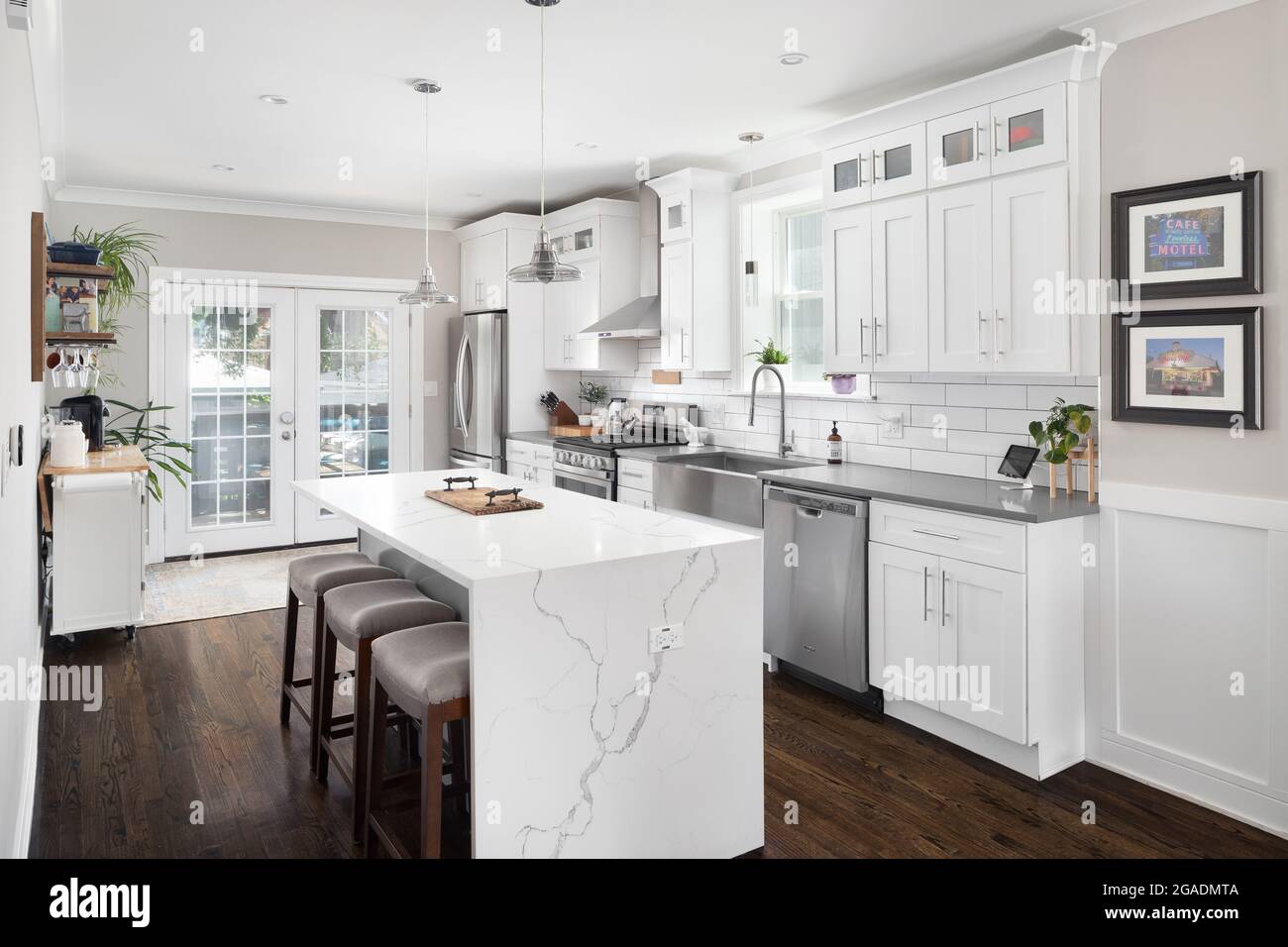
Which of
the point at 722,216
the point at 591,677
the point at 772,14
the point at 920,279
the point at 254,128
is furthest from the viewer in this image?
the point at 722,216

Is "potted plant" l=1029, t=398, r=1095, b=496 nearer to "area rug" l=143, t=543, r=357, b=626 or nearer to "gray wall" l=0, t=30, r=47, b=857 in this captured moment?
"gray wall" l=0, t=30, r=47, b=857

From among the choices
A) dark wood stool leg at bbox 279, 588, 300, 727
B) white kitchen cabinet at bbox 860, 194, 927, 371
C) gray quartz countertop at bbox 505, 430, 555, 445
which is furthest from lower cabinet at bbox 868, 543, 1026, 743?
gray quartz countertop at bbox 505, 430, 555, 445

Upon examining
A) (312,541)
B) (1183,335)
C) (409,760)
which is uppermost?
(1183,335)

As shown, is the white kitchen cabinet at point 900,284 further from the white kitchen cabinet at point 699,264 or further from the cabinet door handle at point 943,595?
the white kitchen cabinet at point 699,264

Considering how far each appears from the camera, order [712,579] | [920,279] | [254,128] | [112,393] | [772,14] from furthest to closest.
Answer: [112,393], [254,128], [920,279], [772,14], [712,579]

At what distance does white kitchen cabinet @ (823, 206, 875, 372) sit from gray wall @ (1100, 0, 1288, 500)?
3.37 feet

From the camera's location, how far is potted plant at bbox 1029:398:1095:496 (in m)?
3.26

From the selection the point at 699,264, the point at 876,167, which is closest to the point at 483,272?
the point at 699,264

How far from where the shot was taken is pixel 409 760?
3258 mm

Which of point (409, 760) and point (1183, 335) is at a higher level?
point (1183, 335)

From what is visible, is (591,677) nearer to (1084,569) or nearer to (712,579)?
(712,579)

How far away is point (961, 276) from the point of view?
11.4 feet
